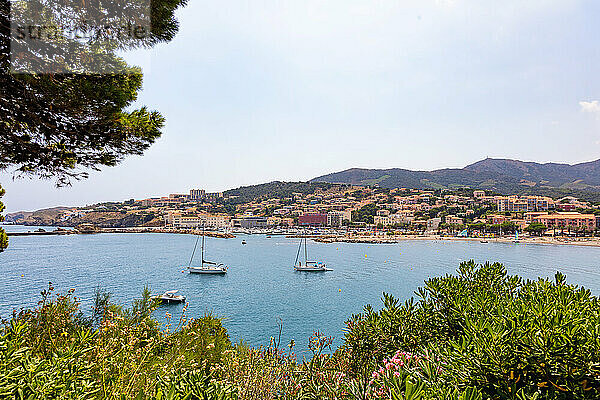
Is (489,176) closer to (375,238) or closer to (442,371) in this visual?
(375,238)

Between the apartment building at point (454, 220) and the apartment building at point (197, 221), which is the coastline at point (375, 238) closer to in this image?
the apartment building at point (197, 221)

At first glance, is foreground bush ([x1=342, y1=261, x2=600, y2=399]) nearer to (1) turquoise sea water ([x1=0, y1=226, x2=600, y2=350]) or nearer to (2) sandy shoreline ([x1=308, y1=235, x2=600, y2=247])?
(1) turquoise sea water ([x1=0, y1=226, x2=600, y2=350])

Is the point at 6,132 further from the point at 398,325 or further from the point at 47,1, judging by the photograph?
the point at 398,325

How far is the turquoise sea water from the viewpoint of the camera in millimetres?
15359

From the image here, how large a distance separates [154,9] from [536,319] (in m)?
3.92

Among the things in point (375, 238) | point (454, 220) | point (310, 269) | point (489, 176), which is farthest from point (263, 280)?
point (489, 176)

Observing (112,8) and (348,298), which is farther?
(348,298)

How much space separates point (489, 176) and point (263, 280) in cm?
11835

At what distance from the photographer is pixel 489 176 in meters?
119

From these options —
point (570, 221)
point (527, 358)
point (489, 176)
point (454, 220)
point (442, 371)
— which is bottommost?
point (570, 221)

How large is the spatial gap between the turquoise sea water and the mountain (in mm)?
80358

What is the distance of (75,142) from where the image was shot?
392 centimetres

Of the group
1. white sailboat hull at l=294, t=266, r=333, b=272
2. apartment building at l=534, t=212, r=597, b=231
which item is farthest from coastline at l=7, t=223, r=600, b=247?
white sailboat hull at l=294, t=266, r=333, b=272

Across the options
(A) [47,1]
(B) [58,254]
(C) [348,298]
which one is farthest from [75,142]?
(B) [58,254]
